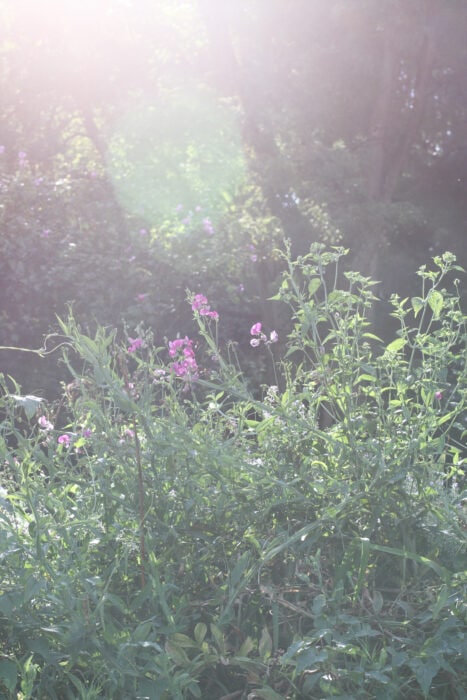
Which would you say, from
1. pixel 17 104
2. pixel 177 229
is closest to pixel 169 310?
pixel 177 229

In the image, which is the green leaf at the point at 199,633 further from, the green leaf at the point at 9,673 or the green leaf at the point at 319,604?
the green leaf at the point at 9,673

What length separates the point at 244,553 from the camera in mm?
1817

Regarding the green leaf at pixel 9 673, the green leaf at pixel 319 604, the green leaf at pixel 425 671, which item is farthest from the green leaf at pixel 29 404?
the green leaf at pixel 425 671

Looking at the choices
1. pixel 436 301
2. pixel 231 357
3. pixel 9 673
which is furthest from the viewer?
pixel 231 357

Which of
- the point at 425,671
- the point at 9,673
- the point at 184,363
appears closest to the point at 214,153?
the point at 184,363

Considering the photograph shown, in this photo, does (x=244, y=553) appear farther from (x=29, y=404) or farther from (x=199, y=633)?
(x=29, y=404)

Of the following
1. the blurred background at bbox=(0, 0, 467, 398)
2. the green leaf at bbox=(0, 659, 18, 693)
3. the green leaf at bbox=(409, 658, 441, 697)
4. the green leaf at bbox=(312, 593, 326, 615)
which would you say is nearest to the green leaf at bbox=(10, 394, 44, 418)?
the green leaf at bbox=(0, 659, 18, 693)

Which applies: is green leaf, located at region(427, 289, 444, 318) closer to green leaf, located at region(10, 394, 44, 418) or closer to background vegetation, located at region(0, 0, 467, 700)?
background vegetation, located at region(0, 0, 467, 700)

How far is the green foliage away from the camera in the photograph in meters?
1.68

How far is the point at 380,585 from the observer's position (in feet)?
6.53

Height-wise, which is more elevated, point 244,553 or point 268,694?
point 244,553

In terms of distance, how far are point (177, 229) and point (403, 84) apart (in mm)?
7743

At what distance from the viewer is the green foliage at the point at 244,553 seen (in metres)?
1.68

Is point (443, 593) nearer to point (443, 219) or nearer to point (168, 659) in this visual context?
Result: point (168, 659)
